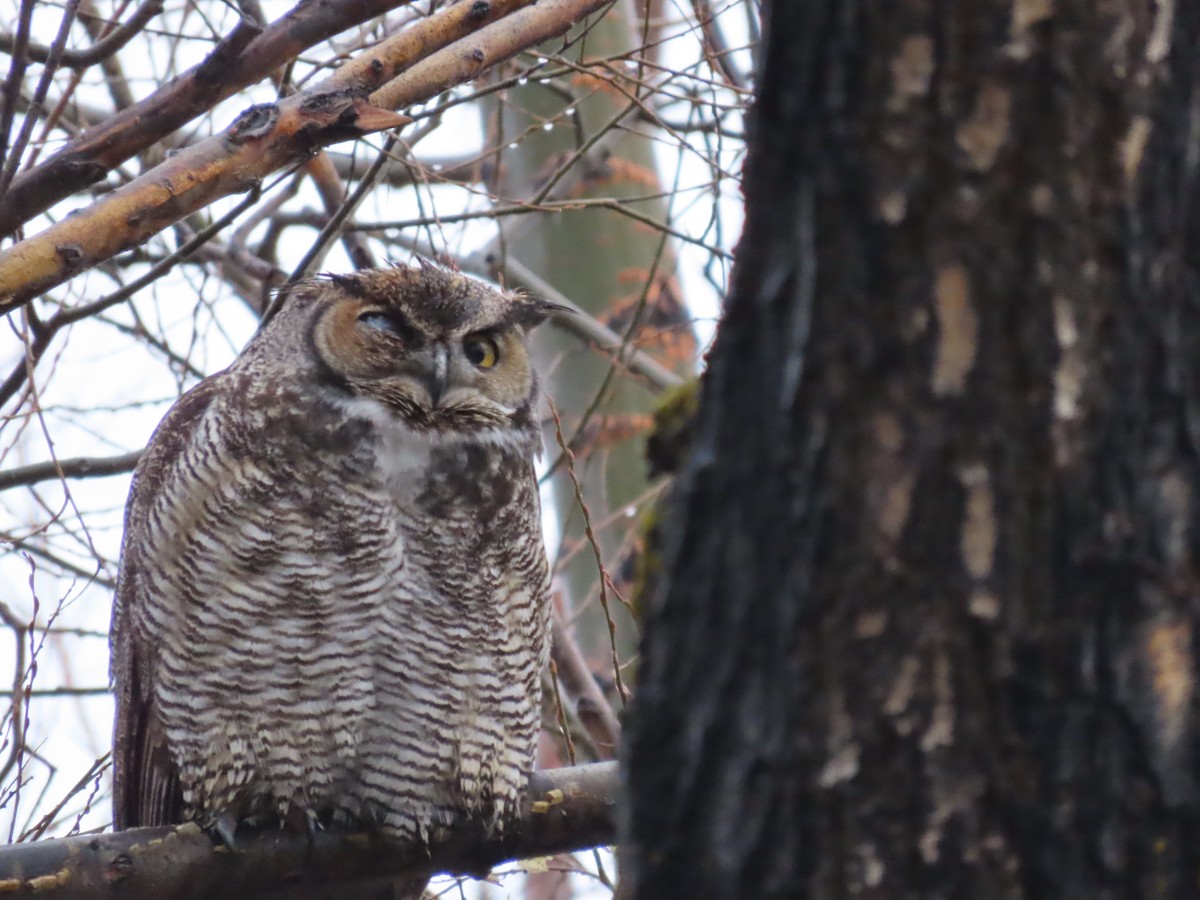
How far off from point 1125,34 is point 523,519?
2.34 meters

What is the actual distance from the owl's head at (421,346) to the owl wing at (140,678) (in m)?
0.33

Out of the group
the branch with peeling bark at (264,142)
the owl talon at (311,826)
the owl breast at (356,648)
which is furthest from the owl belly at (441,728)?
the branch with peeling bark at (264,142)

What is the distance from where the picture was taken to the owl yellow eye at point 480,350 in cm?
363

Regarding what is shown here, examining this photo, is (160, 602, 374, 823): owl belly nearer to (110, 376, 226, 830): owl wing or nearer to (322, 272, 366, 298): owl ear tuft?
(110, 376, 226, 830): owl wing

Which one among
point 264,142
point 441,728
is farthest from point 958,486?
point 441,728

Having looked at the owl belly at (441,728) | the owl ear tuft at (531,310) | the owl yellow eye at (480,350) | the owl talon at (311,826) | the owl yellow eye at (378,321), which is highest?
the owl ear tuft at (531,310)

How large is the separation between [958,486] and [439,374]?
2.35 metres

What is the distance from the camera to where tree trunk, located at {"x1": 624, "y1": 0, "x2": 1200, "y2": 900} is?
1.27 meters

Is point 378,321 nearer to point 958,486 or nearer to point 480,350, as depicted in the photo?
point 480,350

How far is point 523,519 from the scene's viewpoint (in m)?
3.51

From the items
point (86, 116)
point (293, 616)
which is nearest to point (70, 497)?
point (293, 616)

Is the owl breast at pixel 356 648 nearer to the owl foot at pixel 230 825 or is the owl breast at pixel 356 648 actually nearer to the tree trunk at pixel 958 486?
the owl foot at pixel 230 825

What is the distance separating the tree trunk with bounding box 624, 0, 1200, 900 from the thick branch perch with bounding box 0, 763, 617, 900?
1.59 m

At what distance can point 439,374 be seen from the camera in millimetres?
3537
